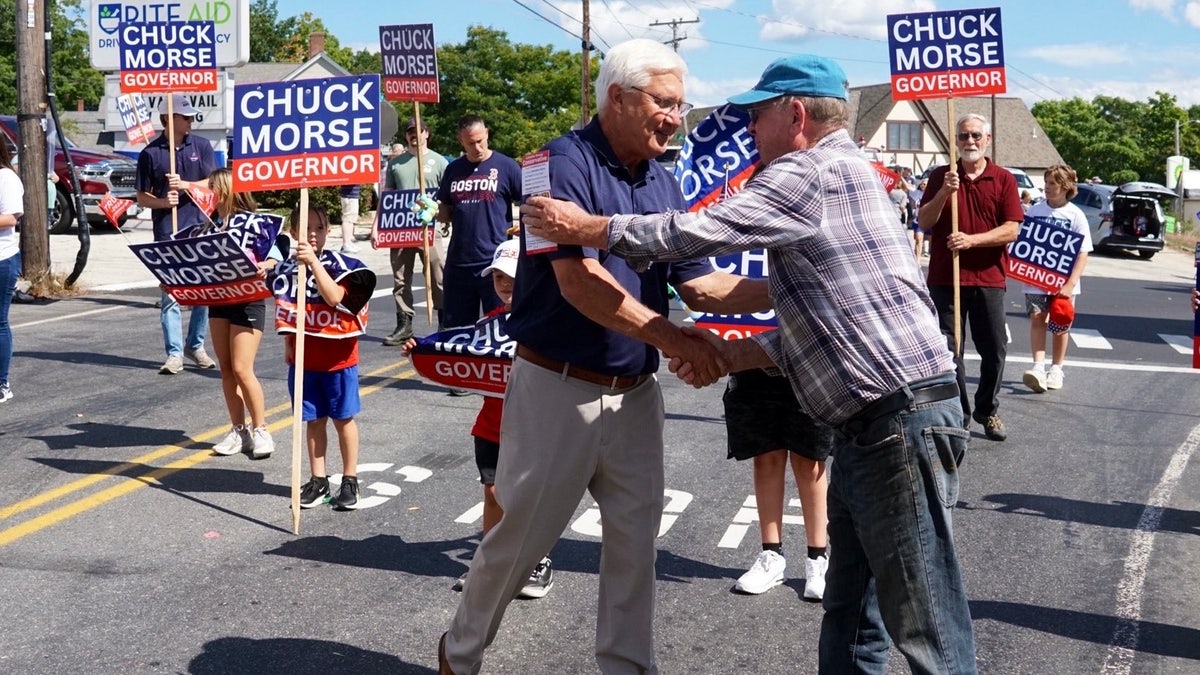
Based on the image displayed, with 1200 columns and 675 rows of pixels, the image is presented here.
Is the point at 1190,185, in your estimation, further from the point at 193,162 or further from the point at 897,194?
the point at 193,162

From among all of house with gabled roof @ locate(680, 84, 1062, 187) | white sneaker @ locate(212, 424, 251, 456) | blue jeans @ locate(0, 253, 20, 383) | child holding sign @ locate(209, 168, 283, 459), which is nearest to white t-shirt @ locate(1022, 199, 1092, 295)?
child holding sign @ locate(209, 168, 283, 459)

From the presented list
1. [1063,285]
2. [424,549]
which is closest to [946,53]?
[1063,285]

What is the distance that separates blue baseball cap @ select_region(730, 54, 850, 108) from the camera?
3.68 m

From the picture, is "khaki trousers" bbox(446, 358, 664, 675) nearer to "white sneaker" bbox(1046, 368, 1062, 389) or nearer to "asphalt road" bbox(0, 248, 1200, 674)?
"asphalt road" bbox(0, 248, 1200, 674)

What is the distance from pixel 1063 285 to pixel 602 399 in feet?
24.7

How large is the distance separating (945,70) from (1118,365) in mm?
4646

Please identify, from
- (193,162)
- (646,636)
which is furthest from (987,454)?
(193,162)

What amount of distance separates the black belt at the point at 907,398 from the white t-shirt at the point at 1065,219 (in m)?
7.40

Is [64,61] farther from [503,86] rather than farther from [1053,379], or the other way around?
[1053,379]

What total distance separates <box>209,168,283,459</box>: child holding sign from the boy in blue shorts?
0.86 m

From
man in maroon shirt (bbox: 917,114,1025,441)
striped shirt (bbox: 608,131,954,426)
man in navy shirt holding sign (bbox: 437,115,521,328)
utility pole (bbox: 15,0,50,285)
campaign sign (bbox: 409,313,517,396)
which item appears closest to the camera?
striped shirt (bbox: 608,131,954,426)

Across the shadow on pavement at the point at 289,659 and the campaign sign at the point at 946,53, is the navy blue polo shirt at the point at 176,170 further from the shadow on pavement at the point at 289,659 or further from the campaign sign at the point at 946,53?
the shadow on pavement at the point at 289,659

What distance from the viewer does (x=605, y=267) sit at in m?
4.01

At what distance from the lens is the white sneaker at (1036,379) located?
36.6 ft
